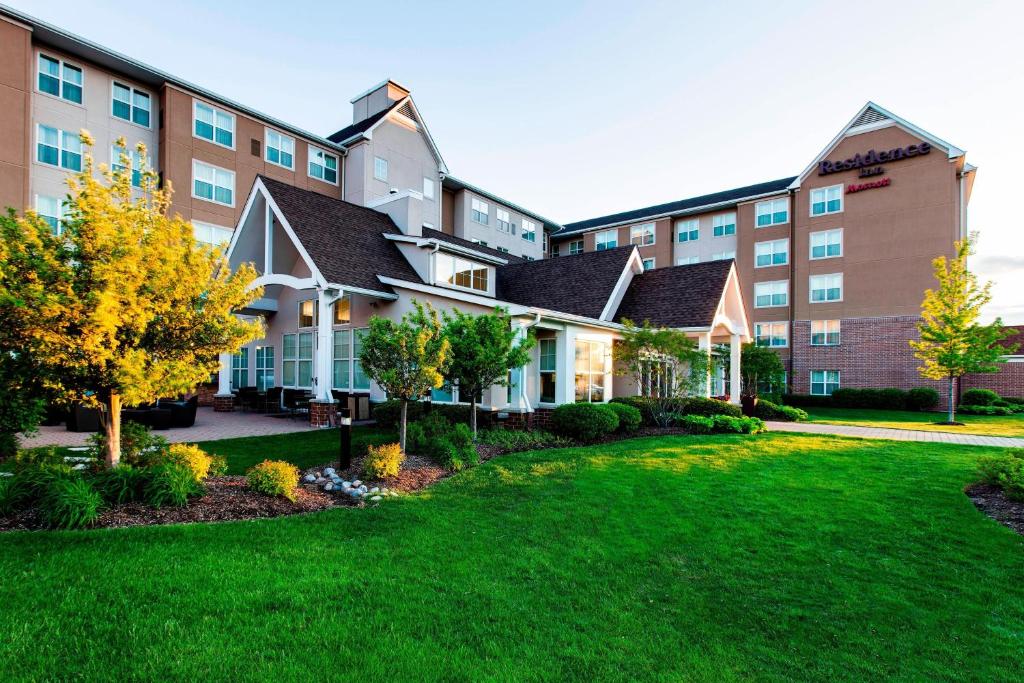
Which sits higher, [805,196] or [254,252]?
[805,196]

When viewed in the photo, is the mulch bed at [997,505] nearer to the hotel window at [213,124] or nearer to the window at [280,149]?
the hotel window at [213,124]

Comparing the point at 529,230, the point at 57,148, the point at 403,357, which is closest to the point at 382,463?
the point at 403,357

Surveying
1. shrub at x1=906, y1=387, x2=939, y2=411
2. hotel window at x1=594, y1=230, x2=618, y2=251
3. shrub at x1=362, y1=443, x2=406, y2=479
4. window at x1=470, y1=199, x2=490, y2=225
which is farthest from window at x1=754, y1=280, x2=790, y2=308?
shrub at x1=362, y1=443, x2=406, y2=479

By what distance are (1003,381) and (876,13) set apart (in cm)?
2594

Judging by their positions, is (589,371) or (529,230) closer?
(589,371)

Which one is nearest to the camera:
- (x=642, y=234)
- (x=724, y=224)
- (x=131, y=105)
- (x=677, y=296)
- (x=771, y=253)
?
(x=677, y=296)

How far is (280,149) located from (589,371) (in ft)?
67.3

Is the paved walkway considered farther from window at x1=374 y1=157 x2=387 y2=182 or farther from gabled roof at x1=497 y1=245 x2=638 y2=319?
window at x1=374 y1=157 x2=387 y2=182

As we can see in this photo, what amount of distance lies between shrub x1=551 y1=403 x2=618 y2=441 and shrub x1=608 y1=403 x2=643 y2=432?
0.65 m

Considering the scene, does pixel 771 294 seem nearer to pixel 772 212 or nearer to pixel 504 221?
pixel 772 212

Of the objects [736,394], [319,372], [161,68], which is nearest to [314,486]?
[319,372]

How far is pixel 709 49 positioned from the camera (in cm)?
1163

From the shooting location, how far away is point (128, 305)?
555cm

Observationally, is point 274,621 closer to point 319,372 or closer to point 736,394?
point 319,372
